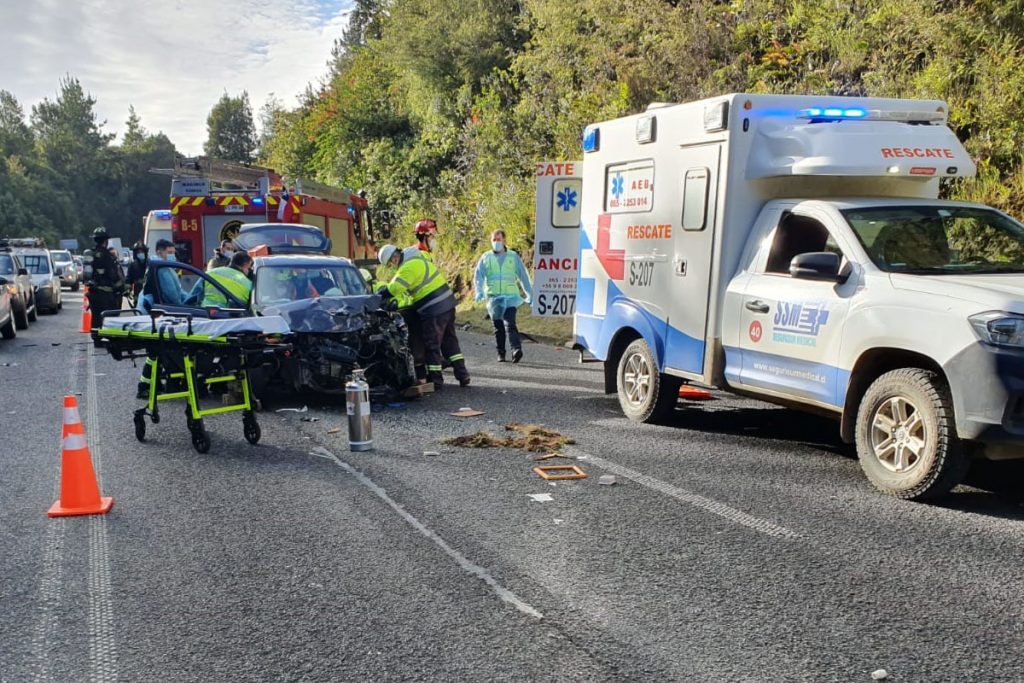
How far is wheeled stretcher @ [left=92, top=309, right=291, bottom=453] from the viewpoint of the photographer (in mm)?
7887

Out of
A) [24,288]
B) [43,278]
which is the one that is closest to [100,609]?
[24,288]

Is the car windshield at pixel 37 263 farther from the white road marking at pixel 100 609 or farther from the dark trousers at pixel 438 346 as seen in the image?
the white road marking at pixel 100 609

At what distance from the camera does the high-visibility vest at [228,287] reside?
34.1 feet

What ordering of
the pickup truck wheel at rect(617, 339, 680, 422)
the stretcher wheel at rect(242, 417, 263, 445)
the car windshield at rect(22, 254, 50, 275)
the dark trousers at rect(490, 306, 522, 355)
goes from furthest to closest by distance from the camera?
Result: the car windshield at rect(22, 254, 50, 275) → the dark trousers at rect(490, 306, 522, 355) → the pickup truck wheel at rect(617, 339, 680, 422) → the stretcher wheel at rect(242, 417, 263, 445)

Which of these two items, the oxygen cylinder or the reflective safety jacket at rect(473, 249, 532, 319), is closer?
the oxygen cylinder

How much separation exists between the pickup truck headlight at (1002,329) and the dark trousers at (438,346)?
6525 millimetres

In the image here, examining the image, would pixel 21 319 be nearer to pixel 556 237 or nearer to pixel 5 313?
pixel 5 313

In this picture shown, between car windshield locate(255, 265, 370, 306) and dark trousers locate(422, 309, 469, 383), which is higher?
car windshield locate(255, 265, 370, 306)

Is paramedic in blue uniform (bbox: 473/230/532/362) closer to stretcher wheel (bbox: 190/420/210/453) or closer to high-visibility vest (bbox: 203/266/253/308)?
high-visibility vest (bbox: 203/266/253/308)

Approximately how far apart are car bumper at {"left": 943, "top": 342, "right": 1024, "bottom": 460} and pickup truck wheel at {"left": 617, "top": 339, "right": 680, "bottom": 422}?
3.30 m

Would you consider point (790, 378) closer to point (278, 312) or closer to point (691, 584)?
point (691, 584)

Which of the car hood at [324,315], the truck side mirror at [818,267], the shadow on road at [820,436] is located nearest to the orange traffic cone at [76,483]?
the car hood at [324,315]

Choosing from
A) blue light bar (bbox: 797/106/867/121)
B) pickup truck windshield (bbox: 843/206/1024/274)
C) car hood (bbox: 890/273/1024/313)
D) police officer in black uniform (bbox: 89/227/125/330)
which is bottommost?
police officer in black uniform (bbox: 89/227/125/330)

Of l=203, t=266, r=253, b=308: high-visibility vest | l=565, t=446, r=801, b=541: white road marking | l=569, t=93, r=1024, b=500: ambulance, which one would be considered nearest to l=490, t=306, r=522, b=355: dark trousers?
l=569, t=93, r=1024, b=500: ambulance
